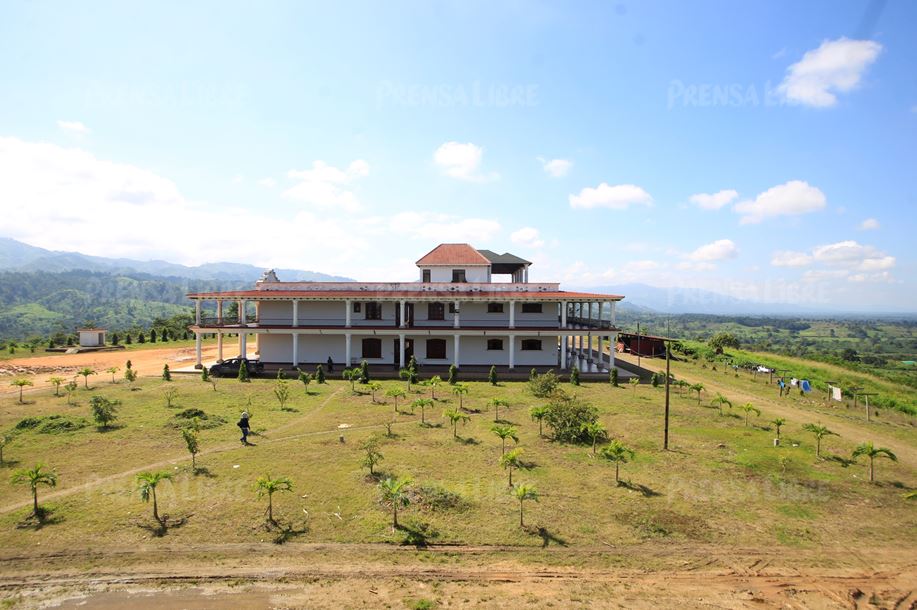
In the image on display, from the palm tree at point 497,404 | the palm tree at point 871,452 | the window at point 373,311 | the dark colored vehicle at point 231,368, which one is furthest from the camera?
the window at point 373,311

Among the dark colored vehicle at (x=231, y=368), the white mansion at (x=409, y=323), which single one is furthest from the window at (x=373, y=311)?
the dark colored vehicle at (x=231, y=368)

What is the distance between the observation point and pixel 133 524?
10.3 metres

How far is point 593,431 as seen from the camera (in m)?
15.8

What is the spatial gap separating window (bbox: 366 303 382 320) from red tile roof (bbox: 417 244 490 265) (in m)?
5.08

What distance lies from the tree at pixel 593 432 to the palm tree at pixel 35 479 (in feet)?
49.9

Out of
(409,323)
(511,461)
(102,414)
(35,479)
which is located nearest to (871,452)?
(511,461)


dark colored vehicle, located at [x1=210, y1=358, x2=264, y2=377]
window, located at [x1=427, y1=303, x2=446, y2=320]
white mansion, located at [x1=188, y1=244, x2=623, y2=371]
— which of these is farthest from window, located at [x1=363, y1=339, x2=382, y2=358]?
dark colored vehicle, located at [x1=210, y1=358, x2=264, y2=377]

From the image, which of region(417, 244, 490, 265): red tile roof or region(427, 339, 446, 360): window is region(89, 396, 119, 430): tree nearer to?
region(427, 339, 446, 360): window

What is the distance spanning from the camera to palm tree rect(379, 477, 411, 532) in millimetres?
10203

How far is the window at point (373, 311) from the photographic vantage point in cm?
3173

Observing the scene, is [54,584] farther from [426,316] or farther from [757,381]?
[757,381]

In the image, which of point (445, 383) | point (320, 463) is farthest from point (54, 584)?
point (445, 383)

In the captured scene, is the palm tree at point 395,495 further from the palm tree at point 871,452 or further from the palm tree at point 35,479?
the palm tree at point 871,452

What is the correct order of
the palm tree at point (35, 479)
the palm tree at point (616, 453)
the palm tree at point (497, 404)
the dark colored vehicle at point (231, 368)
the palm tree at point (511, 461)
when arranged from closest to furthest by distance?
the palm tree at point (35, 479) < the palm tree at point (511, 461) < the palm tree at point (616, 453) < the palm tree at point (497, 404) < the dark colored vehicle at point (231, 368)
